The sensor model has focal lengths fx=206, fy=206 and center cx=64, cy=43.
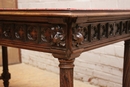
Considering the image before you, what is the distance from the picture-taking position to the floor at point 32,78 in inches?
85.3

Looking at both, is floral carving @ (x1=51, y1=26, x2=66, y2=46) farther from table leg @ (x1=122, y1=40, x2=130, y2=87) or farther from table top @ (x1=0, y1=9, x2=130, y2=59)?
table leg @ (x1=122, y1=40, x2=130, y2=87)

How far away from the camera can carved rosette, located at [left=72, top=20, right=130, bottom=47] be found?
0.80m

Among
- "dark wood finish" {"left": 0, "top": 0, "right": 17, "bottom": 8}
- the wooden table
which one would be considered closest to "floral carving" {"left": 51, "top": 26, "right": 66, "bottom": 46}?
the wooden table

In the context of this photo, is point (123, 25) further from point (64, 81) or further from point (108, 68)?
point (108, 68)

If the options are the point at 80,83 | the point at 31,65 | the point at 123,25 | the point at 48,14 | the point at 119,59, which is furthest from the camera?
the point at 31,65

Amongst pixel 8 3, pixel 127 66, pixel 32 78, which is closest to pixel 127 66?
pixel 127 66

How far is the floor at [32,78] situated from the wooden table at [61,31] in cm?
116

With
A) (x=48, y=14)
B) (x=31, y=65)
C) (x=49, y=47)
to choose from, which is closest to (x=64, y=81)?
(x=49, y=47)

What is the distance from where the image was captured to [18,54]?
3.04 m

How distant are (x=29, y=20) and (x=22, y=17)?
1.5 inches

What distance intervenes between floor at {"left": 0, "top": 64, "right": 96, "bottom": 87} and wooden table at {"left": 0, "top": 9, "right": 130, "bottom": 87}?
1.16m

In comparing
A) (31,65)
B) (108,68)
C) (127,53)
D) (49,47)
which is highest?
(49,47)

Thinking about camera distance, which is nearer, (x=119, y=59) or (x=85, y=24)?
(x=85, y=24)

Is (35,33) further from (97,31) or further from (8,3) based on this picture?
(8,3)
